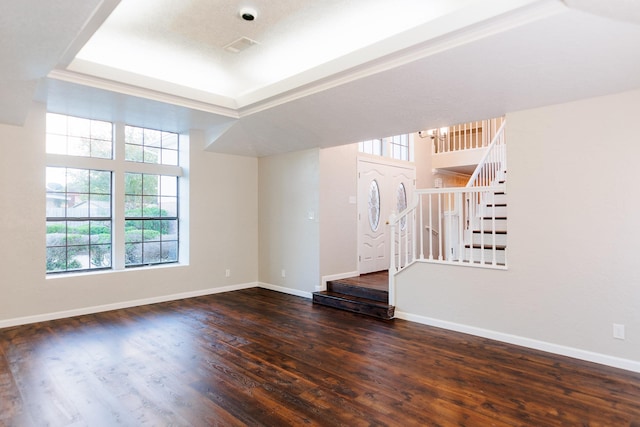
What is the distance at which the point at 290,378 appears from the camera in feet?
9.56

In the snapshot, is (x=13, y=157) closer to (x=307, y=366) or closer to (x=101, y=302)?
(x=101, y=302)

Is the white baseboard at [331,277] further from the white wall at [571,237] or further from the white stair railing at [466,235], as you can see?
the white wall at [571,237]

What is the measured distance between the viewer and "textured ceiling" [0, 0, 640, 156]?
2.56 m

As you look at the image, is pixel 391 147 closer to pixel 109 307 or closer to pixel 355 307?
pixel 355 307

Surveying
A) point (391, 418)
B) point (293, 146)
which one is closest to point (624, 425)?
point (391, 418)

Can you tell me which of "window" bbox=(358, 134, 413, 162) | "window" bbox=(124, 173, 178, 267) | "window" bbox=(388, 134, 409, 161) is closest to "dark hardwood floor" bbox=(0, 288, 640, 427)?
"window" bbox=(124, 173, 178, 267)

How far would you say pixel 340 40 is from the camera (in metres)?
3.70

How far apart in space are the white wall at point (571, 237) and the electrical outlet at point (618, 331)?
0.12ft

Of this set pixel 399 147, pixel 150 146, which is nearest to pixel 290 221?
pixel 150 146

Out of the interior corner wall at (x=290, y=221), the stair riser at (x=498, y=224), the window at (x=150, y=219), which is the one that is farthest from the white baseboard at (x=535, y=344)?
the window at (x=150, y=219)

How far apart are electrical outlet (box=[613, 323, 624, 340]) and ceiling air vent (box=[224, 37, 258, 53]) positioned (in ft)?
13.9

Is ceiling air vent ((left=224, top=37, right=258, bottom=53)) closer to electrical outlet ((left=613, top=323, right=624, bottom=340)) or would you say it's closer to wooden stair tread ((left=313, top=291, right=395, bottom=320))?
wooden stair tread ((left=313, top=291, right=395, bottom=320))

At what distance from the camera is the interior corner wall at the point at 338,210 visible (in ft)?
18.8

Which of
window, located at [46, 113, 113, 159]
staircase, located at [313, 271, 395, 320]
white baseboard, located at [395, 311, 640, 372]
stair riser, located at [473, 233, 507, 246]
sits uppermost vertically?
window, located at [46, 113, 113, 159]
